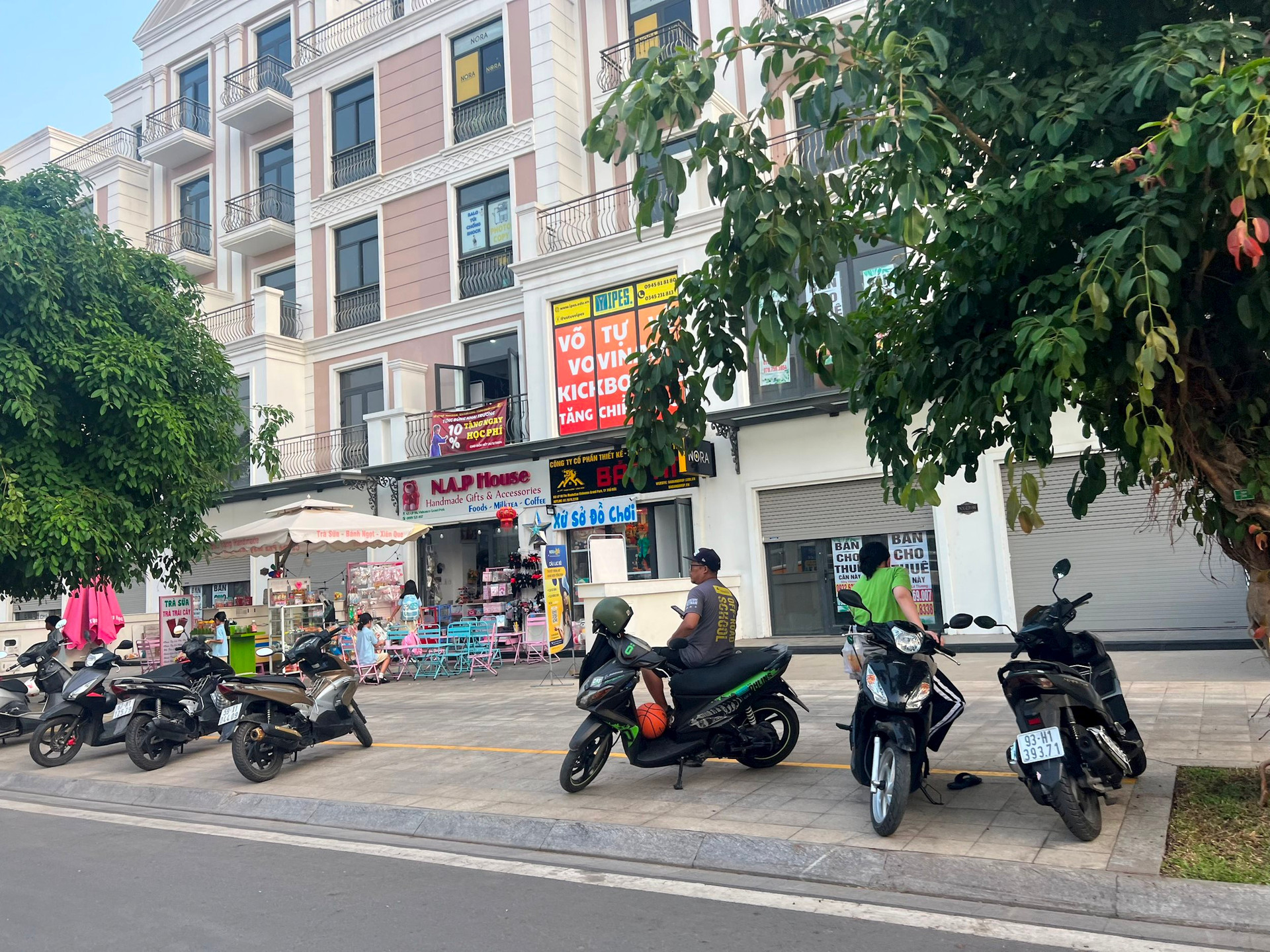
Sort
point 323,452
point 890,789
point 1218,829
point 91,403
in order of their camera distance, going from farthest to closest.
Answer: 1. point 323,452
2. point 91,403
3. point 890,789
4. point 1218,829

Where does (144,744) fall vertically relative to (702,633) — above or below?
below

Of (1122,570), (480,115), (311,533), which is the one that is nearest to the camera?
(1122,570)

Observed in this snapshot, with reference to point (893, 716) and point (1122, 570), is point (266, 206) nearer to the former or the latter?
point (1122, 570)

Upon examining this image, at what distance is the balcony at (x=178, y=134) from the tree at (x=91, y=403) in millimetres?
14617

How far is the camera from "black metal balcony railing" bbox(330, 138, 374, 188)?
73.9 ft

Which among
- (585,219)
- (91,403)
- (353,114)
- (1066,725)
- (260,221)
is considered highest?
(353,114)

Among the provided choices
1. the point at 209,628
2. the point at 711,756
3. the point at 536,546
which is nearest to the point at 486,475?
the point at 536,546

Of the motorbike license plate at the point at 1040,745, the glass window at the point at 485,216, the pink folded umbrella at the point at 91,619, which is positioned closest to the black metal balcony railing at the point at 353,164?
the glass window at the point at 485,216

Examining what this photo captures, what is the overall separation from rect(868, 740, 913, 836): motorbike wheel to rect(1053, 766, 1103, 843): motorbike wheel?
744 mm

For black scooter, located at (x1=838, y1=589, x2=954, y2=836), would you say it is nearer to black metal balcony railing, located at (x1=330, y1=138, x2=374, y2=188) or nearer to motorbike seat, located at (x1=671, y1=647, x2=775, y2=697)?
motorbike seat, located at (x1=671, y1=647, x2=775, y2=697)

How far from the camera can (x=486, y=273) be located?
20.5 metres

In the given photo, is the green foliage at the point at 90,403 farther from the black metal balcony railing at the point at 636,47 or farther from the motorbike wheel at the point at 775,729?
the black metal balcony railing at the point at 636,47

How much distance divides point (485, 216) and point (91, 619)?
1119 cm

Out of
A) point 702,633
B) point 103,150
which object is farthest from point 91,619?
point 103,150
